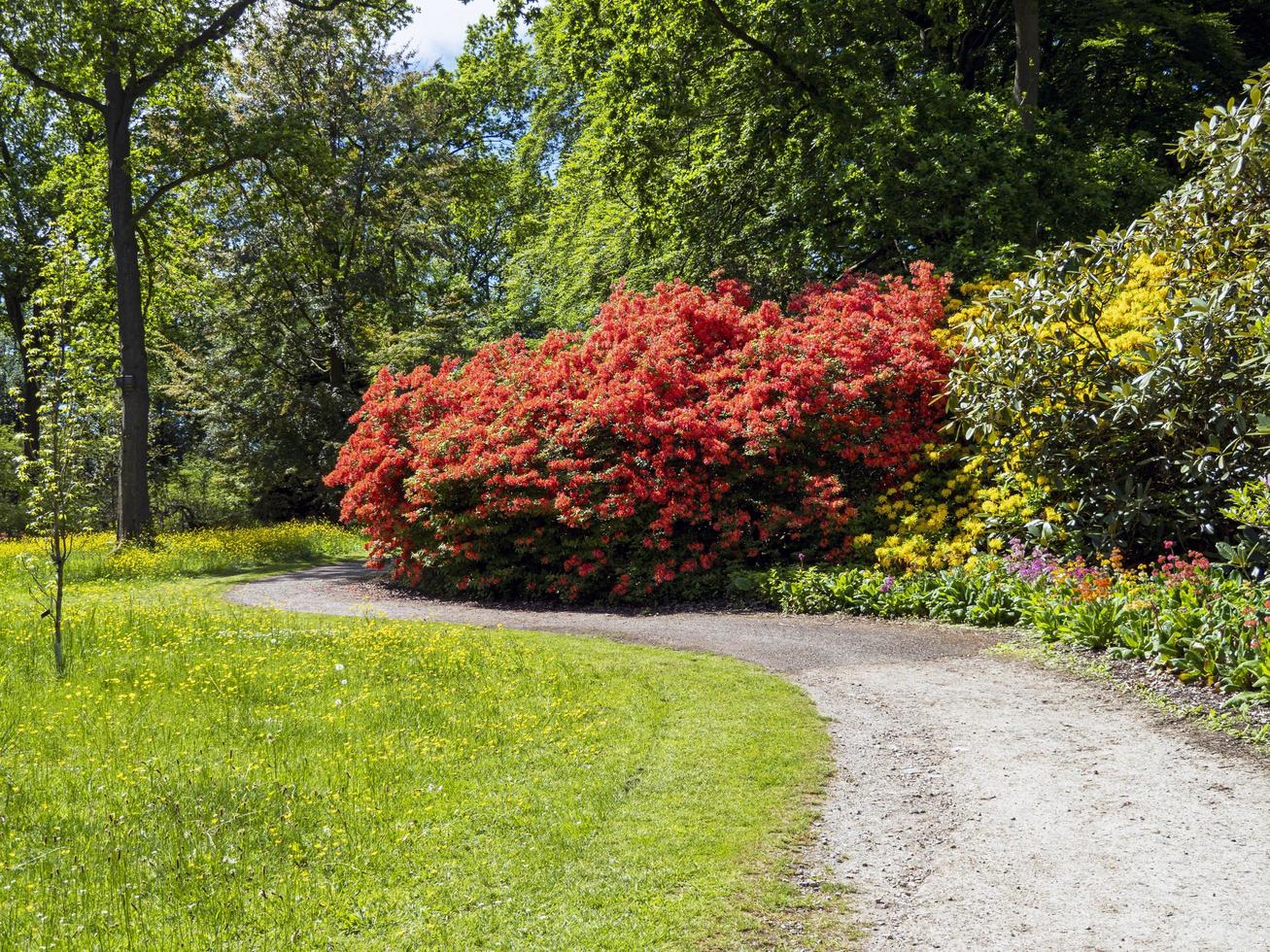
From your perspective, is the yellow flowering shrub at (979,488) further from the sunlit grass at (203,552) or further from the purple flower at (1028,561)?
the sunlit grass at (203,552)

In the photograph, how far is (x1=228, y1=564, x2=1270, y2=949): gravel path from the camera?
3461 mm

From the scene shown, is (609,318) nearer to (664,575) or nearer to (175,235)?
(664,575)

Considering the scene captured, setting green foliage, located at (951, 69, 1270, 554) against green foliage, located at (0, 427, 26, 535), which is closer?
green foliage, located at (951, 69, 1270, 554)

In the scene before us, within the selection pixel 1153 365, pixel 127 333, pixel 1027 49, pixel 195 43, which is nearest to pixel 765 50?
pixel 1027 49

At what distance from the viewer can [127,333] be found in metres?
17.4

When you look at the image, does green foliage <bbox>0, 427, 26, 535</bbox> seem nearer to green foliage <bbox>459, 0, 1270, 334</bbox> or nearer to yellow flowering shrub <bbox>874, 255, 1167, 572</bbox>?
green foliage <bbox>459, 0, 1270, 334</bbox>

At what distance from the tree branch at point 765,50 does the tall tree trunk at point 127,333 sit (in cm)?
1131

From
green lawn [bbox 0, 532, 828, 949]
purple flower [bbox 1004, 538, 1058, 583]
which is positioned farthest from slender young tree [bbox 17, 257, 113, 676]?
purple flower [bbox 1004, 538, 1058, 583]

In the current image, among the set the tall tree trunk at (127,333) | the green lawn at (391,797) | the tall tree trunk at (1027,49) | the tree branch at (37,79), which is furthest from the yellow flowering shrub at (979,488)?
the tree branch at (37,79)

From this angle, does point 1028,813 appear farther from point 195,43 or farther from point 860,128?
point 195,43

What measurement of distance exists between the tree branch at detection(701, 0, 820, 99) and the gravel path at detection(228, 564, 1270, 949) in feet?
36.1

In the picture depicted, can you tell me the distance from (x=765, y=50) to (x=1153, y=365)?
9624 millimetres

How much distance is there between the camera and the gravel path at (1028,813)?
3461 millimetres

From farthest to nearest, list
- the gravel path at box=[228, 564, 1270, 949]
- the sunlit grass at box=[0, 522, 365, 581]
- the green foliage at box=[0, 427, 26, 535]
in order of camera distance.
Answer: the green foliage at box=[0, 427, 26, 535] → the sunlit grass at box=[0, 522, 365, 581] → the gravel path at box=[228, 564, 1270, 949]
